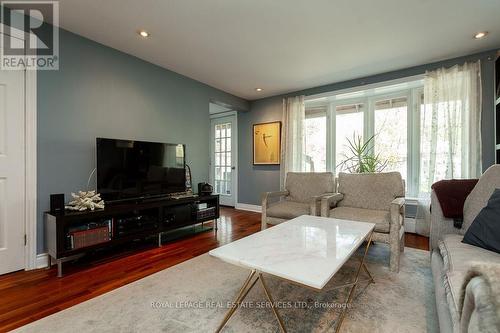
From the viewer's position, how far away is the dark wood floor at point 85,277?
5.08 ft

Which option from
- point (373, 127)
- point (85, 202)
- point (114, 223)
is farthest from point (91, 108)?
point (373, 127)

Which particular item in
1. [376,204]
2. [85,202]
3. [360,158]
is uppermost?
[360,158]

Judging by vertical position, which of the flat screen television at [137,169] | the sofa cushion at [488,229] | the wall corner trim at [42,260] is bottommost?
the wall corner trim at [42,260]

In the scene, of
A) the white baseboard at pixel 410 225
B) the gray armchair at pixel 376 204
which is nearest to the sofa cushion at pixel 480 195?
the gray armchair at pixel 376 204

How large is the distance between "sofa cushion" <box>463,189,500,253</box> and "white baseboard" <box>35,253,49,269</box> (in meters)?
3.45

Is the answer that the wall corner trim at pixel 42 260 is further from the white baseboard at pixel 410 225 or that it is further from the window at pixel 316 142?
the white baseboard at pixel 410 225

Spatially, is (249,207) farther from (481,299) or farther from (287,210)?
(481,299)

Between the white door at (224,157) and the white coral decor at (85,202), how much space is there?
3123mm

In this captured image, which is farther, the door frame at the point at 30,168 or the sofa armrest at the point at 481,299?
the door frame at the point at 30,168

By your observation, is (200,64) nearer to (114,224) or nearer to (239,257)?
(114,224)

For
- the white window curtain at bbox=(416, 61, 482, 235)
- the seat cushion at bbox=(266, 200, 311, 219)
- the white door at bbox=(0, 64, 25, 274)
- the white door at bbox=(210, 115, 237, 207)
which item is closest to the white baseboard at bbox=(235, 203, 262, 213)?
the white door at bbox=(210, 115, 237, 207)

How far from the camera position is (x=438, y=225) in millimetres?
1938

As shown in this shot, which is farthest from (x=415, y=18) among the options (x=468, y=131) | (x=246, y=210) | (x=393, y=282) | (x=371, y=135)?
(x=246, y=210)

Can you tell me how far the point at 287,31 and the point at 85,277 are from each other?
9.78ft
